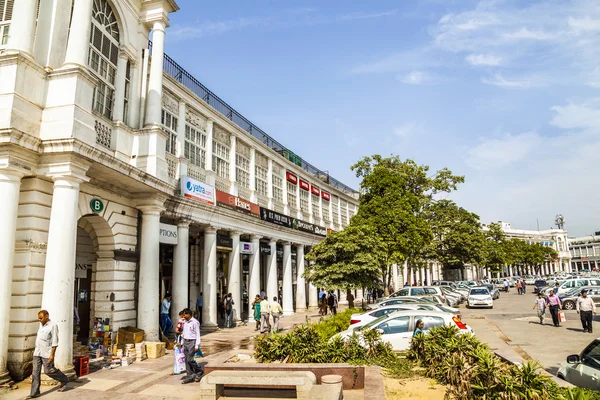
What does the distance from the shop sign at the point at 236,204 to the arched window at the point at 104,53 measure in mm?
8064

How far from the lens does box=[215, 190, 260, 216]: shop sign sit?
851 inches

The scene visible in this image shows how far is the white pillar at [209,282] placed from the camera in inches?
818

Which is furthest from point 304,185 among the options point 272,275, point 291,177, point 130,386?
point 130,386

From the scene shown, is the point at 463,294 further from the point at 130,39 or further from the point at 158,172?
the point at 130,39

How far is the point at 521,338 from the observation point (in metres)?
16.2

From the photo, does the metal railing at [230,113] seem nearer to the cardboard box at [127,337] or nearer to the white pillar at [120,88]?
the white pillar at [120,88]

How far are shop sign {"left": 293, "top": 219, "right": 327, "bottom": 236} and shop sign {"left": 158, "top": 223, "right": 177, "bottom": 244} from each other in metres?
14.0

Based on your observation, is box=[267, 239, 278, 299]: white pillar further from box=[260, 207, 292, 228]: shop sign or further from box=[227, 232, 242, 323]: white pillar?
box=[227, 232, 242, 323]: white pillar

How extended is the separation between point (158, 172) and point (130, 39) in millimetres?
5218

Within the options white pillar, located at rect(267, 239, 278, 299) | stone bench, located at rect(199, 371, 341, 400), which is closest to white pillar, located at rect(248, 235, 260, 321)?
white pillar, located at rect(267, 239, 278, 299)

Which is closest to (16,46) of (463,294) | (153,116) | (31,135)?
(31,135)

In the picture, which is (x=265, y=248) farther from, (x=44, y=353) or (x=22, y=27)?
(x=22, y=27)

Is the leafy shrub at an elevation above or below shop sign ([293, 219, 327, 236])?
below

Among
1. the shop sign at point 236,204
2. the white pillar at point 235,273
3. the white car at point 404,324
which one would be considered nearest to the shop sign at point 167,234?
the shop sign at point 236,204
